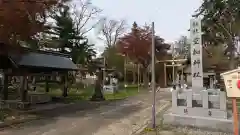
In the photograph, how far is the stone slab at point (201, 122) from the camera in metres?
8.38

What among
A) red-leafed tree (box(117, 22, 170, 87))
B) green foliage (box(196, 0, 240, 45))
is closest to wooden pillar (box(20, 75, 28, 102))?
green foliage (box(196, 0, 240, 45))

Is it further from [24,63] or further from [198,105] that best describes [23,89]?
[198,105]

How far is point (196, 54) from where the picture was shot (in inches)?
391

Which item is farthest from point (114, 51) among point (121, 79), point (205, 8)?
point (205, 8)

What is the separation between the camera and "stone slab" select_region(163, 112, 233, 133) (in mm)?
8375

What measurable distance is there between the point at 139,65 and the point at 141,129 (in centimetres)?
2986

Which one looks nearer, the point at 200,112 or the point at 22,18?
the point at 200,112

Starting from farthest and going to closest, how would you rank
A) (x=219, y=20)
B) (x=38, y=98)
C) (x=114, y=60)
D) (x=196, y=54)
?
(x=114, y=60), (x=219, y=20), (x=38, y=98), (x=196, y=54)

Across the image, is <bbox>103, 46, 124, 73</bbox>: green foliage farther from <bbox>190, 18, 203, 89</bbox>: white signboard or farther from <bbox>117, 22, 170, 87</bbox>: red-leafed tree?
<bbox>190, 18, 203, 89</bbox>: white signboard

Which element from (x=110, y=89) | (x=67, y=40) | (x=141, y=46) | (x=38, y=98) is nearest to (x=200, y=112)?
(x=38, y=98)

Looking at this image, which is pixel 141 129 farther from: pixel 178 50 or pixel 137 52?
pixel 178 50

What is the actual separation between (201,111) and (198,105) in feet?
0.97

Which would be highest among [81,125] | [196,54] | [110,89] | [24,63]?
[196,54]

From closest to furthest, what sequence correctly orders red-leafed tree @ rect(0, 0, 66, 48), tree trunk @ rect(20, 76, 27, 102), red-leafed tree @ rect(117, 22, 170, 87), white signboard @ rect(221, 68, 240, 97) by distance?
white signboard @ rect(221, 68, 240, 97) < red-leafed tree @ rect(0, 0, 66, 48) < tree trunk @ rect(20, 76, 27, 102) < red-leafed tree @ rect(117, 22, 170, 87)
